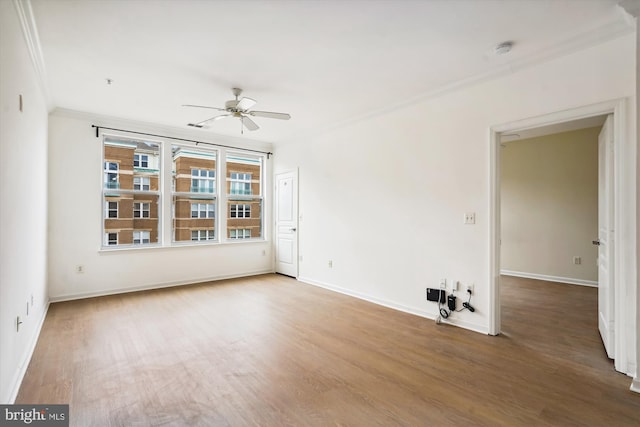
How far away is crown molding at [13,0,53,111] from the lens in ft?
7.08

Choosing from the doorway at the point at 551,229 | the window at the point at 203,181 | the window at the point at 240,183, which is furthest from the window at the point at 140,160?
the doorway at the point at 551,229

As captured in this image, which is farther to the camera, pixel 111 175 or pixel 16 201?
pixel 111 175

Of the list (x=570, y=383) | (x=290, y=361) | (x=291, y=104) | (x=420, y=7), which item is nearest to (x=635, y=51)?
(x=420, y=7)

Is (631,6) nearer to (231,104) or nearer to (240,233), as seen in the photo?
(231,104)

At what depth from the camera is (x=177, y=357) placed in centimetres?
270

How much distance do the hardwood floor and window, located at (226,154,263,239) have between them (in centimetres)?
234

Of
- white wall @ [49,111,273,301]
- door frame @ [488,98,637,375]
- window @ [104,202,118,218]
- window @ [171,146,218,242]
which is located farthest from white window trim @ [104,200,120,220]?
door frame @ [488,98,637,375]

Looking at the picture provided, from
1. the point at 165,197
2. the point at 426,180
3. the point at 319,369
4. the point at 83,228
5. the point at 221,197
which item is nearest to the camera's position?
the point at 319,369

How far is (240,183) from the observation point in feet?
20.3

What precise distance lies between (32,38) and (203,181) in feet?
10.9

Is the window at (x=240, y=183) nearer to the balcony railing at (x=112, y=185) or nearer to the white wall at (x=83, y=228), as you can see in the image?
the white wall at (x=83, y=228)

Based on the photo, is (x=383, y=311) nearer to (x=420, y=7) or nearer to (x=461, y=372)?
(x=461, y=372)

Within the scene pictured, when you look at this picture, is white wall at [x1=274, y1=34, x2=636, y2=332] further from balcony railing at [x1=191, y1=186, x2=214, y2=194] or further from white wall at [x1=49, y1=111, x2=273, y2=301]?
white wall at [x1=49, y1=111, x2=273, y2=301]

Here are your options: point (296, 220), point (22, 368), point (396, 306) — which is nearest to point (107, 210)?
point (22, 368)
